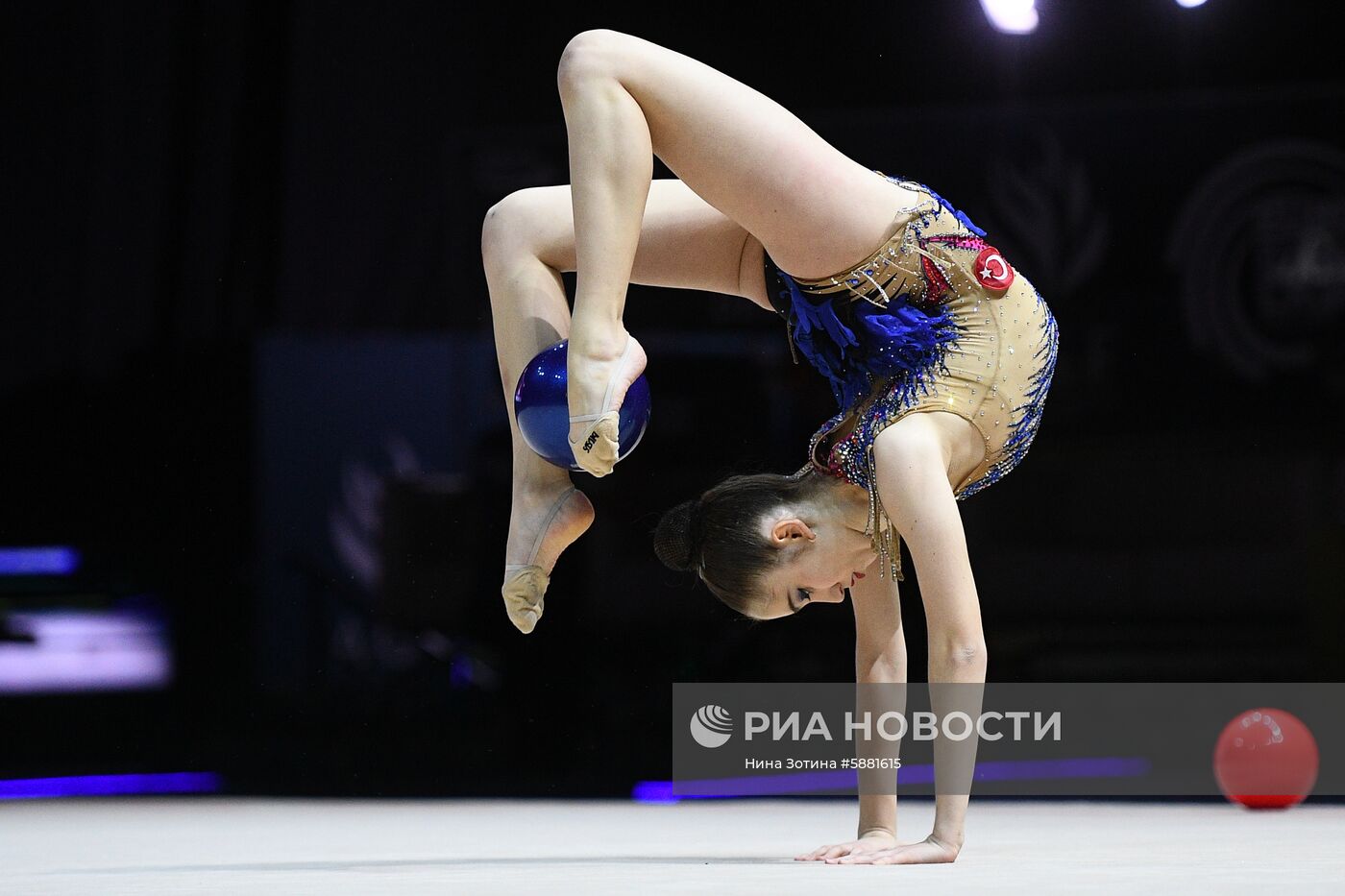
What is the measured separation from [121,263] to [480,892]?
2.96 metres

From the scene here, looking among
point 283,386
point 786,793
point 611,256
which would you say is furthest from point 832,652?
point 611,256

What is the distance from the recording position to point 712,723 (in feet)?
14.2

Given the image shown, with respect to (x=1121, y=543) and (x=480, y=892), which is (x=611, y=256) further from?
(x=1121, y=543)

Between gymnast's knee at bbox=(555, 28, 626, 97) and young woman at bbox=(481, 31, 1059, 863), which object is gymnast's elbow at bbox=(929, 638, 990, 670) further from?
gymnast's knee at bbox=(555, 28, 626, 97)

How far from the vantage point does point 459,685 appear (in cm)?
407

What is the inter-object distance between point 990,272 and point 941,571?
1.53 ft

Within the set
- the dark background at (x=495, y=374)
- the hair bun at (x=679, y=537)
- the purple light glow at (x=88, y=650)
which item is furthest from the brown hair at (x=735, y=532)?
the purple light glow at (x=88, y=650)

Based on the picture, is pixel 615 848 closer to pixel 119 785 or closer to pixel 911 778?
pixel 911 778

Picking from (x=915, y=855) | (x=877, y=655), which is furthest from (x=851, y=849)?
(x=877, y=655)

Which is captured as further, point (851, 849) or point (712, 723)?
point (712, 723)

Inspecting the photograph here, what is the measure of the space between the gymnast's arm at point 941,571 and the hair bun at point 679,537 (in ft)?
1.17

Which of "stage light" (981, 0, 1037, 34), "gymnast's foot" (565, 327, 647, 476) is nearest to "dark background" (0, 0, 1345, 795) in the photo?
"stage light" (981, 0, 1037, 34)

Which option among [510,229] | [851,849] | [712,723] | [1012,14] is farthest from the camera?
[712,723]

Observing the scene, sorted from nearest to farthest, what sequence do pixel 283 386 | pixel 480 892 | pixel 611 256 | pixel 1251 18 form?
pixel 480 892 → pixel 611 256 → pixel 1251 18 → pixel 283 386
